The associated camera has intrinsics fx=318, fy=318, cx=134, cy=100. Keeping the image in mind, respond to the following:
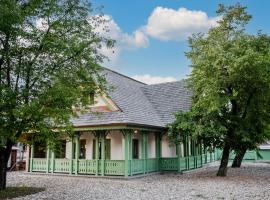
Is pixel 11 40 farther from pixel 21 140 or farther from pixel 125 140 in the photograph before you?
pixel 125 140

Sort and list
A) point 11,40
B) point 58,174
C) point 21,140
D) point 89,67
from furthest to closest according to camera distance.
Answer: point 58,174 < point 89,67 < point 21,140 < point 11,40

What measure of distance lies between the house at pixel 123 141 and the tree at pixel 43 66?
3.69m

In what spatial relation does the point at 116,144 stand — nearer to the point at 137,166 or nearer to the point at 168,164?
the point at 137,166

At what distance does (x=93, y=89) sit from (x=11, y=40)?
13.3 ft

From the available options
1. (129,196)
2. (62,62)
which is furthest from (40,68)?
(129,196)

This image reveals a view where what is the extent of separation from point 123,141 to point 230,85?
281 inches

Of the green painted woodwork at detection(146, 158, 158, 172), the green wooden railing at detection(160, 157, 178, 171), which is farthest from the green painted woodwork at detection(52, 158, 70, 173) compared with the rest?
the green wooden railing at detection(160, 157, 178, 171)

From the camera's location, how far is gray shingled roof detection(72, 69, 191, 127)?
63.5ft

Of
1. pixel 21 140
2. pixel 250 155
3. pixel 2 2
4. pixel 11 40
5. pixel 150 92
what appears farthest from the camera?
pixel 250 155

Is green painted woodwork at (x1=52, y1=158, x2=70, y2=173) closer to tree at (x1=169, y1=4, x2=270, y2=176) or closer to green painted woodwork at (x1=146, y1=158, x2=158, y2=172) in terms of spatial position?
green painted woodwork at (x1=146, y1=158, x2=158, y2=172)

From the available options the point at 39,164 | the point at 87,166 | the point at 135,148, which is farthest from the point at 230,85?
the point at 39,164

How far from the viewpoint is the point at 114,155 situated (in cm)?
2108

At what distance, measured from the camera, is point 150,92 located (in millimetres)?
27141

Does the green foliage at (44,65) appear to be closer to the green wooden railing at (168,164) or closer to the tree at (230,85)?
the tree at (230,85)
